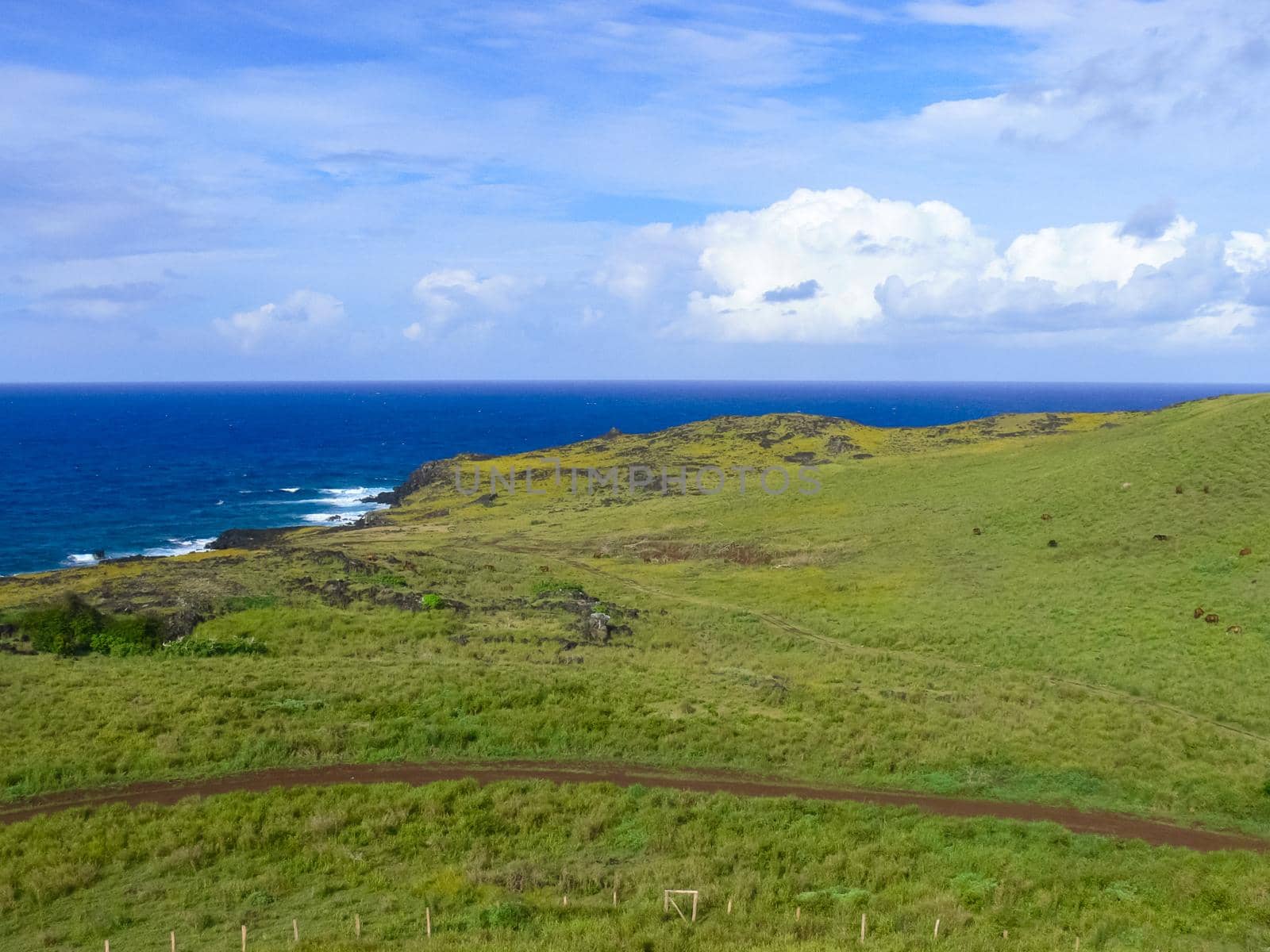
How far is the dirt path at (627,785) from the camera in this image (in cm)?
2256

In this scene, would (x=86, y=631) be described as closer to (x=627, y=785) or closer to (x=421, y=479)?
(x=627, y=785)

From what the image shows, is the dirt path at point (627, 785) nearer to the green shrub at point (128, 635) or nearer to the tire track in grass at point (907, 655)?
the tire track in grass at point (907, 655)

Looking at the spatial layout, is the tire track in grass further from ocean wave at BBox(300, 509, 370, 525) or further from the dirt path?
ocean wave at BBox(300, 509, 370, 525)

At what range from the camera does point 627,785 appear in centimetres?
2473

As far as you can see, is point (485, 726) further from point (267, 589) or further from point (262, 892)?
point (267, 589)

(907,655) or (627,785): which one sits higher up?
(627,785)

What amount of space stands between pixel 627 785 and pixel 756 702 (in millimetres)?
8267

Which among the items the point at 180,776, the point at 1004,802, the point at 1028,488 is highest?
the point at 1028,488

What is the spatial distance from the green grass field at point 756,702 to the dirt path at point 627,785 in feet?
2.11

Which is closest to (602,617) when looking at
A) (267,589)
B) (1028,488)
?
(267,589)

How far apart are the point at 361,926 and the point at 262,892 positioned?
10.2ft

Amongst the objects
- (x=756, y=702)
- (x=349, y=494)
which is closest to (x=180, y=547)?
(x=349, y=494)

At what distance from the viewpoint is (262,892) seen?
733 inches

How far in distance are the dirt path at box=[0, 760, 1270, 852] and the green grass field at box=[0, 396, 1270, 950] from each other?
645 mm
